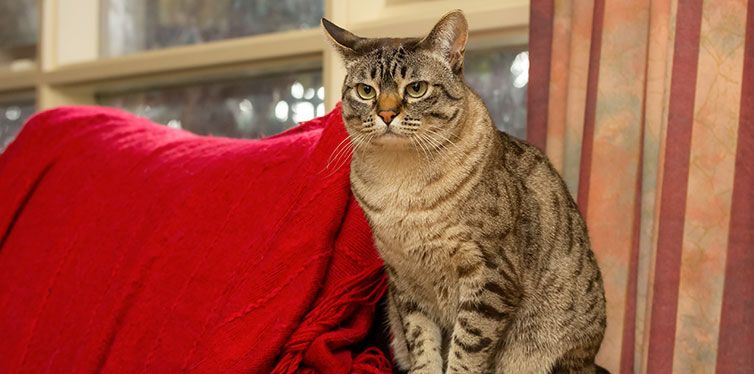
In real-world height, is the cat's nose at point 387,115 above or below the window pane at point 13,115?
above

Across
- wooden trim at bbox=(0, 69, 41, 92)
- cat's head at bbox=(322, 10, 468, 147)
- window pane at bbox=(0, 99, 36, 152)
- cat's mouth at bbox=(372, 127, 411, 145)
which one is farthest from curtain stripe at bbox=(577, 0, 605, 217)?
window pane at bbox=(0, 99, 36, 152)

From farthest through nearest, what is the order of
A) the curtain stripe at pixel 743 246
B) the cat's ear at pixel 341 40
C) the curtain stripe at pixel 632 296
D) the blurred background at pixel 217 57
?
the blurred background at pixel 217 57 → the curtain stripe at pixel 632 296 → the curtain stripe at pixel 743 246 → the cat's ear at pixel 341 40

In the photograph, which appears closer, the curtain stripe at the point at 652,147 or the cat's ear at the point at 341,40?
the cat's ear at the point at 341,40

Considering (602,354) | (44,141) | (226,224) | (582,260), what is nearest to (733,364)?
(602,354)

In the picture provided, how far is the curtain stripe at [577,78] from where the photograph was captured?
135 centimetres

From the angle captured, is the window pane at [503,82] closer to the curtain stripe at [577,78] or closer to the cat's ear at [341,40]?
the curtain stripe at [577,78]

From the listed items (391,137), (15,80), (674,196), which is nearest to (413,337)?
(391,137)

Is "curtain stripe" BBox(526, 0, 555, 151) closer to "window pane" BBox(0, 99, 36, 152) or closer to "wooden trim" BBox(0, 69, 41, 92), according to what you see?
"wooden trim" BBox(0, 69, 41, 92)

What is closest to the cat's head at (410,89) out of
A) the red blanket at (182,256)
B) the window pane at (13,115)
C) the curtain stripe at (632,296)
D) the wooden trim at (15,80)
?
the red blanket at (182,256)

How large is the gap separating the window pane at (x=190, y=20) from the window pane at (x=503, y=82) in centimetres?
54

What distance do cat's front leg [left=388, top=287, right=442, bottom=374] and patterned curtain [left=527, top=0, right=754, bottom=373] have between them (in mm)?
447

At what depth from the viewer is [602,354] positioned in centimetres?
134

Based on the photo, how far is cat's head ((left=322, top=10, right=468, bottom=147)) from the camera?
3.25 feet

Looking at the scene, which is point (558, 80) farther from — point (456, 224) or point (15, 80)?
point (15, 80)
